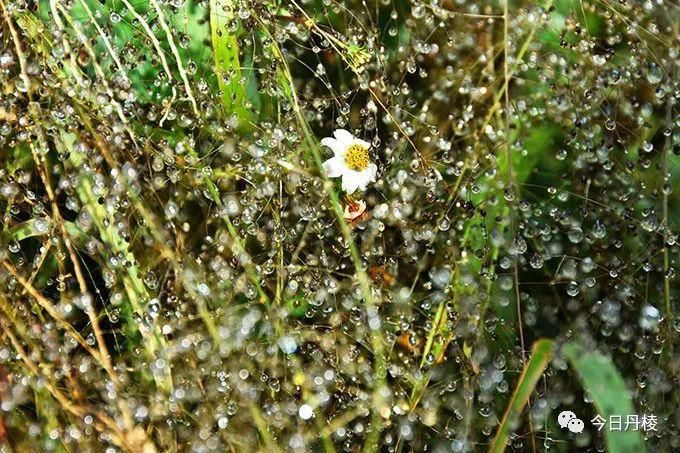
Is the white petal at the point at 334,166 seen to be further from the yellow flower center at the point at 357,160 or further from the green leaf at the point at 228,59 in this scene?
the green leaf at the point at 228,59

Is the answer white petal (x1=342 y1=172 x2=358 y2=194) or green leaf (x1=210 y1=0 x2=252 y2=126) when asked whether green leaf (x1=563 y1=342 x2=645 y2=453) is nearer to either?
white petal (x1=342 y1=172 x2=358 y2=194)

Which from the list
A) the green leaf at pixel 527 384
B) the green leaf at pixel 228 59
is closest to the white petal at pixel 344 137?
the green leaf at pixel 228 59

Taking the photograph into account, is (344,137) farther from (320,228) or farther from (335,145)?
(320,228)

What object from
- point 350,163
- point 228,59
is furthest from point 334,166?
point 228,59

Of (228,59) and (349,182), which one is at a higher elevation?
(228,59)

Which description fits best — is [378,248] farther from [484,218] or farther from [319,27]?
[319,27]

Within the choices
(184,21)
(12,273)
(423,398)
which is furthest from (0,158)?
(423,398)

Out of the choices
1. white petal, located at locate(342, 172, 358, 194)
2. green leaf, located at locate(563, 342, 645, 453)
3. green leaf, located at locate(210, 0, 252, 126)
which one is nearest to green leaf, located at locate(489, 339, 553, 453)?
green leaf, located at locate(563, 342, 645, 453)
